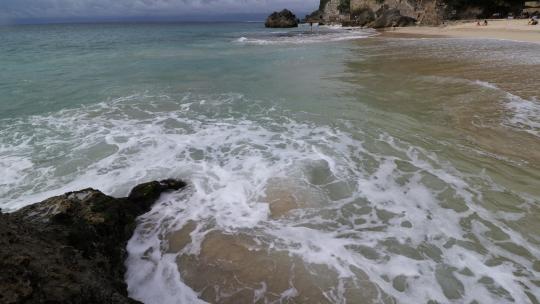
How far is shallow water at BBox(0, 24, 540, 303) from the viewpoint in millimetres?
4254

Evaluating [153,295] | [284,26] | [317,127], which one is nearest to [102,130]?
[317,127]

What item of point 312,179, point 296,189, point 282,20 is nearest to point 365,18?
point 282,20

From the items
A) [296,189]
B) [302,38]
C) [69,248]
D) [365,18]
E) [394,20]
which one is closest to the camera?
[69,248]

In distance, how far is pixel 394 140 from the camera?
27.2 ft

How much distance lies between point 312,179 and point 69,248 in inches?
180

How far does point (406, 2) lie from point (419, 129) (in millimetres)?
75987

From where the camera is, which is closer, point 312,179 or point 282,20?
point 312,179

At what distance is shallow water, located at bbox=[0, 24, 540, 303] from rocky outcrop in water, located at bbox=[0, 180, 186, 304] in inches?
16.5

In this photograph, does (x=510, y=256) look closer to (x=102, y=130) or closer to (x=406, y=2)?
(x=102, y=130)

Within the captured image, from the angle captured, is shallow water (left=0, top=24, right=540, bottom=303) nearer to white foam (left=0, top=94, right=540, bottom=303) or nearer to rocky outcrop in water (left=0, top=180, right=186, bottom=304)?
white foam (left=0, top=94, right=540, bottom=303)

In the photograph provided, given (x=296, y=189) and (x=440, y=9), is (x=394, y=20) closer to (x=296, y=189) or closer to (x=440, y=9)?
(x=440, y=9)

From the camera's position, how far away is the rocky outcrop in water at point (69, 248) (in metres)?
2.49

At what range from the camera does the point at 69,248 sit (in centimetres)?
345

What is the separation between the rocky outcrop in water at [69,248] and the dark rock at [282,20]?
96.9 meters
